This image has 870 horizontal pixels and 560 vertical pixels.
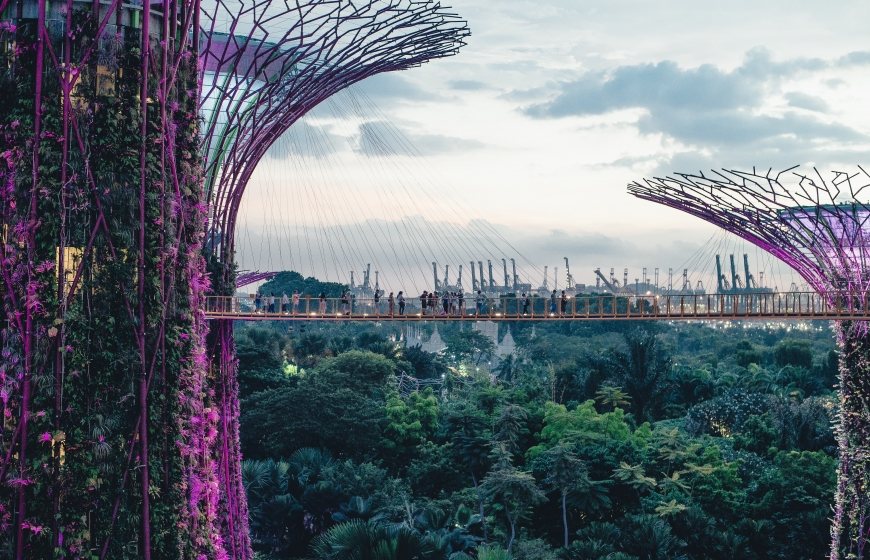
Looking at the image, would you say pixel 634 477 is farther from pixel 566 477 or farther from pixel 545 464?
pixel 545 464

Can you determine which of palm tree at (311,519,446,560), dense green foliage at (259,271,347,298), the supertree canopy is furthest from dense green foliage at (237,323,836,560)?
dense green foliage at (259,271,347,298)

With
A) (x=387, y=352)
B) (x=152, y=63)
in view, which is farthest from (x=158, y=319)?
(x=387, y=352)

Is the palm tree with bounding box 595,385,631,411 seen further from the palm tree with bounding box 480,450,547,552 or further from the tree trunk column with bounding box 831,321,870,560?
the tree trunk column with bounding box 831,321,870,560

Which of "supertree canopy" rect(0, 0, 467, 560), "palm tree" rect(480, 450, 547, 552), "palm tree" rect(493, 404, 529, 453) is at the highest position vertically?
"supertree canopy" rect(0, 0, 467, 560)

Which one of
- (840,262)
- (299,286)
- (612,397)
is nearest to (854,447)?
(840,262)

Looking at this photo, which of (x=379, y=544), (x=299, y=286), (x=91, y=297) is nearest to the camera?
(x=91, y=297)

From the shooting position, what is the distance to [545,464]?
3728 centimetres

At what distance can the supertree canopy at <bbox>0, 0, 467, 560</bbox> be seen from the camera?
13898mm

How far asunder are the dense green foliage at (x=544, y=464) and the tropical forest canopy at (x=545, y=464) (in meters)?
0.08

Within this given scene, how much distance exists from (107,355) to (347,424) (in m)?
27.8

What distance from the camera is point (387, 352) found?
6675 cm

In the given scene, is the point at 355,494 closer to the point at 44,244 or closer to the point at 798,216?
the point at 798,216

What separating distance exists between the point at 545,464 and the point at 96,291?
26.1 meters

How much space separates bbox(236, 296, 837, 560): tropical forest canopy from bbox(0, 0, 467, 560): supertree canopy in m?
10.6
